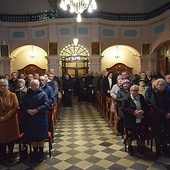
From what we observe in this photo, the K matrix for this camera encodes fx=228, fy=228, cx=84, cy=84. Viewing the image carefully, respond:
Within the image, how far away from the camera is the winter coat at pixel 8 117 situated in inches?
173

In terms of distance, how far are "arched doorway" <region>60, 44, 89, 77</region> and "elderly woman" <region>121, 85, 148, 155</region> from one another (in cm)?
1108

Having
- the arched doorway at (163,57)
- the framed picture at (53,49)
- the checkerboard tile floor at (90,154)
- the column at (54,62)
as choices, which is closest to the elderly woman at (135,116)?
the checkerboard tile floor at (90,154)

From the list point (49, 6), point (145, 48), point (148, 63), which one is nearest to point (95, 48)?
point (145, 48)

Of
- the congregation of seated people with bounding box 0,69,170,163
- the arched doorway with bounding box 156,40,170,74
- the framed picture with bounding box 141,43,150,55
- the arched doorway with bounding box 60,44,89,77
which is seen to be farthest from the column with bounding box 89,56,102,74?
the congregation of seated people with bounding box 0,69,170,163

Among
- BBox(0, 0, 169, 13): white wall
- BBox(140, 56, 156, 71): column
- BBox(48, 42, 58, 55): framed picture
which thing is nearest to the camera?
BBox(48, 42, 58, 55): framed picture

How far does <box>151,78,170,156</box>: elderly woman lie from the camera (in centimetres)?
479

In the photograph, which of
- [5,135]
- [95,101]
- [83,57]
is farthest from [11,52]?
[5,135]

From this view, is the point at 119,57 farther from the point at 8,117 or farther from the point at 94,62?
the point at 8,117

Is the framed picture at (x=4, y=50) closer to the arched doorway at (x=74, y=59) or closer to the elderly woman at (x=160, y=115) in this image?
the arched doorway at (x=74, y=59)

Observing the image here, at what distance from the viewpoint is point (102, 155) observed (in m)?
4.97

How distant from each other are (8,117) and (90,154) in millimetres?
1959

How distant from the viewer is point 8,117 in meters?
4.33

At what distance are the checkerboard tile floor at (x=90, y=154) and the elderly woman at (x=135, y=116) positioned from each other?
391 mm

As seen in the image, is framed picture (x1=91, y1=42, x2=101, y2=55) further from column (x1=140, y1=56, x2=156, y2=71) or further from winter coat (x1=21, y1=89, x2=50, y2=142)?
winter coat (x1=21, y1=89, x2=50, y2=142)
